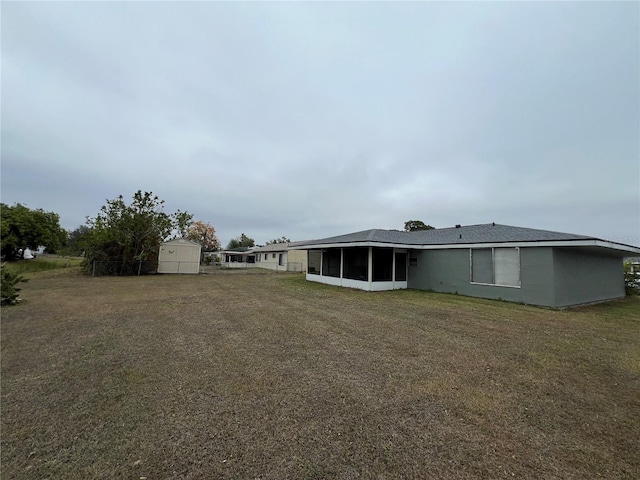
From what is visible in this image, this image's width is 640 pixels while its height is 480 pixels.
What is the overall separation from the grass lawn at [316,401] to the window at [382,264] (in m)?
6.43

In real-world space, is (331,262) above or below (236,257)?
below

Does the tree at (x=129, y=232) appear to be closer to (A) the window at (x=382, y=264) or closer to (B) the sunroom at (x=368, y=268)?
(B) the sunroom at (x=368, y=268)

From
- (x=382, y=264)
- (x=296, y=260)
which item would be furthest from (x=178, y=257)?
(x=382, y=264)

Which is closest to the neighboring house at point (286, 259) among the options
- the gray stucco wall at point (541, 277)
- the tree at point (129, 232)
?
the tree at point (129, 232)

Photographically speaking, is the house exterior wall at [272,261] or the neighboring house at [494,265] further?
the house exterior wall at [272,261]

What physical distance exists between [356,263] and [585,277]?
29.9 ft

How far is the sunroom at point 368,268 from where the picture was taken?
485 inches

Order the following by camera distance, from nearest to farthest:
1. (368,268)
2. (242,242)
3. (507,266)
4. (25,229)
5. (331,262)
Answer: (507,266)
(368,268)
(331,262)
(25,229)
(242,242)

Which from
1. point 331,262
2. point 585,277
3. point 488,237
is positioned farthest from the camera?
point 331,262

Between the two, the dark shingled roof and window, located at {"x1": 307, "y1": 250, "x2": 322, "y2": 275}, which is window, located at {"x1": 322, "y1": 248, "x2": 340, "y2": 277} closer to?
window, located at {"x1": 307, "y1": 250, "x2": 322, "y2": 275}

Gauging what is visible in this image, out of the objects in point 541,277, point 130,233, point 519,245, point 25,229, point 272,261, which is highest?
point 25,229

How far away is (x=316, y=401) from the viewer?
2.81 meters

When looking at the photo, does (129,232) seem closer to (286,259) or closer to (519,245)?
(286,259)

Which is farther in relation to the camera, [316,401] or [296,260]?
[296,260]
